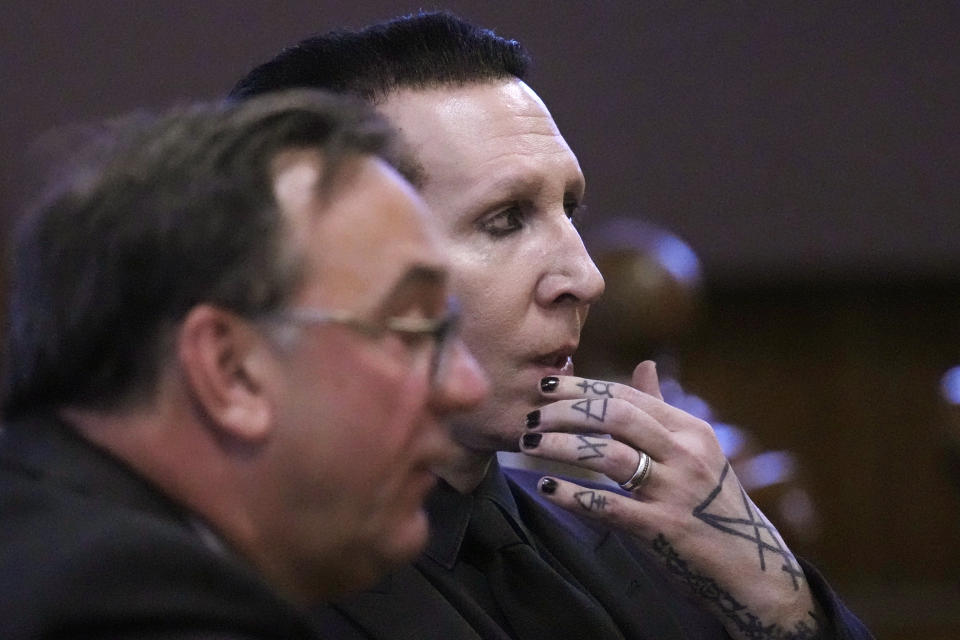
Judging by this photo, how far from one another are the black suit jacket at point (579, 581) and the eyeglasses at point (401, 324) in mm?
548

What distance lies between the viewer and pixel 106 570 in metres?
0.85

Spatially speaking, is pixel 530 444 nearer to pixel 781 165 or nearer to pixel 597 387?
pixel 597 387

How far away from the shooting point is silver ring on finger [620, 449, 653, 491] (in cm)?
159

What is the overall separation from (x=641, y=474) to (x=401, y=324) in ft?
2.13

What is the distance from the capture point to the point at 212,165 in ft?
3.33

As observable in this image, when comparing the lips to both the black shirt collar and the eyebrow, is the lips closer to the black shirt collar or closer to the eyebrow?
the black shirt collar

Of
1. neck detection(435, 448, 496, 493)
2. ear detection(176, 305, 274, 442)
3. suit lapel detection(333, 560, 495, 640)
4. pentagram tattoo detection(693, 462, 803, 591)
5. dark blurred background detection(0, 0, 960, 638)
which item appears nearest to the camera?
ear detection(176, 305, 274, 442)

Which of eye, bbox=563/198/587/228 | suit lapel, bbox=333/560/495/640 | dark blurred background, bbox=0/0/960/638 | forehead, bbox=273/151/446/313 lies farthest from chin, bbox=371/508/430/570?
dark blurred background, bbox=0/0/960/638

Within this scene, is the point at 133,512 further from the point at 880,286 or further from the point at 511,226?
the point at 880,286

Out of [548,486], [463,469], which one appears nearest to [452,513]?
[463,469]

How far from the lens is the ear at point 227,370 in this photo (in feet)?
3.21

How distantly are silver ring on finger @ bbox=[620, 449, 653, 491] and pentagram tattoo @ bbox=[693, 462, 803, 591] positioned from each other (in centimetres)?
8

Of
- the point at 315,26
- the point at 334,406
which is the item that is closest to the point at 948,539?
the point at 315,26

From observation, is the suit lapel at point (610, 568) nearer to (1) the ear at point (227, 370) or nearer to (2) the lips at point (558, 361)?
(2) the lips at point (558, 361)
